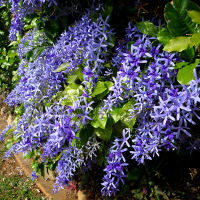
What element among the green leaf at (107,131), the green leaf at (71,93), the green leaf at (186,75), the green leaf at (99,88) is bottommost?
the green leaf at (107,131)

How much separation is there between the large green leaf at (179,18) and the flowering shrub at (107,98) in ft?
0.49

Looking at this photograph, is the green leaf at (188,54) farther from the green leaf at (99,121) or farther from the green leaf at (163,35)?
the green leaf at (99,121)

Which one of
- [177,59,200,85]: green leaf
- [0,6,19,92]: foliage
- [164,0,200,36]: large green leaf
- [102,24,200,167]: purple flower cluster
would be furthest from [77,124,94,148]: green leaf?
[0,6,19,92]: foliage

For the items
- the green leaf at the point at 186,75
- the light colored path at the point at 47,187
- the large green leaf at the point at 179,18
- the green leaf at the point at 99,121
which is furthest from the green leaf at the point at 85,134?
the light colored path at the point at 47,187

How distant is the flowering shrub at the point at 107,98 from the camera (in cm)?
152

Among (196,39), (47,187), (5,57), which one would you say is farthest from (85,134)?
(5,57)

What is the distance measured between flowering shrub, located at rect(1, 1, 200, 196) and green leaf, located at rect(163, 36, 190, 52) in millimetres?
74

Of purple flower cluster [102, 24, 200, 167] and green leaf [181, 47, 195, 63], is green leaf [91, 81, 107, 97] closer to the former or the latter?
purple flower cluster [102, 24, 200, 167]

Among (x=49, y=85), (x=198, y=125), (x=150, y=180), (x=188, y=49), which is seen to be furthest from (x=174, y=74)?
(x=150, y=180)

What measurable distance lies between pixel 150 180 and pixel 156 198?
171 mm

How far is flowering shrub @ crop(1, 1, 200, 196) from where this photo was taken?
1522mm

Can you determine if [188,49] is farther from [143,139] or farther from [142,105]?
[143,139]

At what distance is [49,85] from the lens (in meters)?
2.13

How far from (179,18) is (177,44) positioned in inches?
6.7
